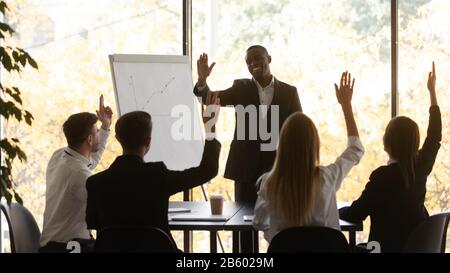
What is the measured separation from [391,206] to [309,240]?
0.81 metres

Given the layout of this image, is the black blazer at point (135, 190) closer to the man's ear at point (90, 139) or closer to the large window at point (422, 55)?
the man's ear at point (90, 139)

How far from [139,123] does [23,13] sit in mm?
3045

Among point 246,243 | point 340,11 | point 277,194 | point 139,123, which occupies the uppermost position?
point 340,11

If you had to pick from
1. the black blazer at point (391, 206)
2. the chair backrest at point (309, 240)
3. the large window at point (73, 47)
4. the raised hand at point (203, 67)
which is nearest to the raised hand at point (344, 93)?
the black blazer at point (391, 206)

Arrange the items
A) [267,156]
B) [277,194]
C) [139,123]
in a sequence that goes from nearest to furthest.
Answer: [277,194]
[139,123]
[267,156]

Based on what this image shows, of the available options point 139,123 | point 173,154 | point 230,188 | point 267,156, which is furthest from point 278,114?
point 139,123

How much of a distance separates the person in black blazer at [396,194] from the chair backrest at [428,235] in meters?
0.11

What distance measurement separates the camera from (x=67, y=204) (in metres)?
3.62

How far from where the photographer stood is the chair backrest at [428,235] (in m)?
3.31

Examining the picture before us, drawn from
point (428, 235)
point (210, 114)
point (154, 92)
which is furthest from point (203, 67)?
point (428, 235)

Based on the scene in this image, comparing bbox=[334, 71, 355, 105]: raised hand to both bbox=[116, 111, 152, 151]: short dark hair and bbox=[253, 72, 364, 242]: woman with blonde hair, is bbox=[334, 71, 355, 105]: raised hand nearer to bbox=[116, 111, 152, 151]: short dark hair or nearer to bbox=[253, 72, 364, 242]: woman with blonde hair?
bbox=[253, 72, 364, 242]: woman with blonde hair

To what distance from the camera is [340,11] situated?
18.9 ft

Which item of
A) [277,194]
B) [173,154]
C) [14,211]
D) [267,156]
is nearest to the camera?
[277,194]

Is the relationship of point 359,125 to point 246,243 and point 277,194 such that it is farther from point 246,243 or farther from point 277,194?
point 277,194
